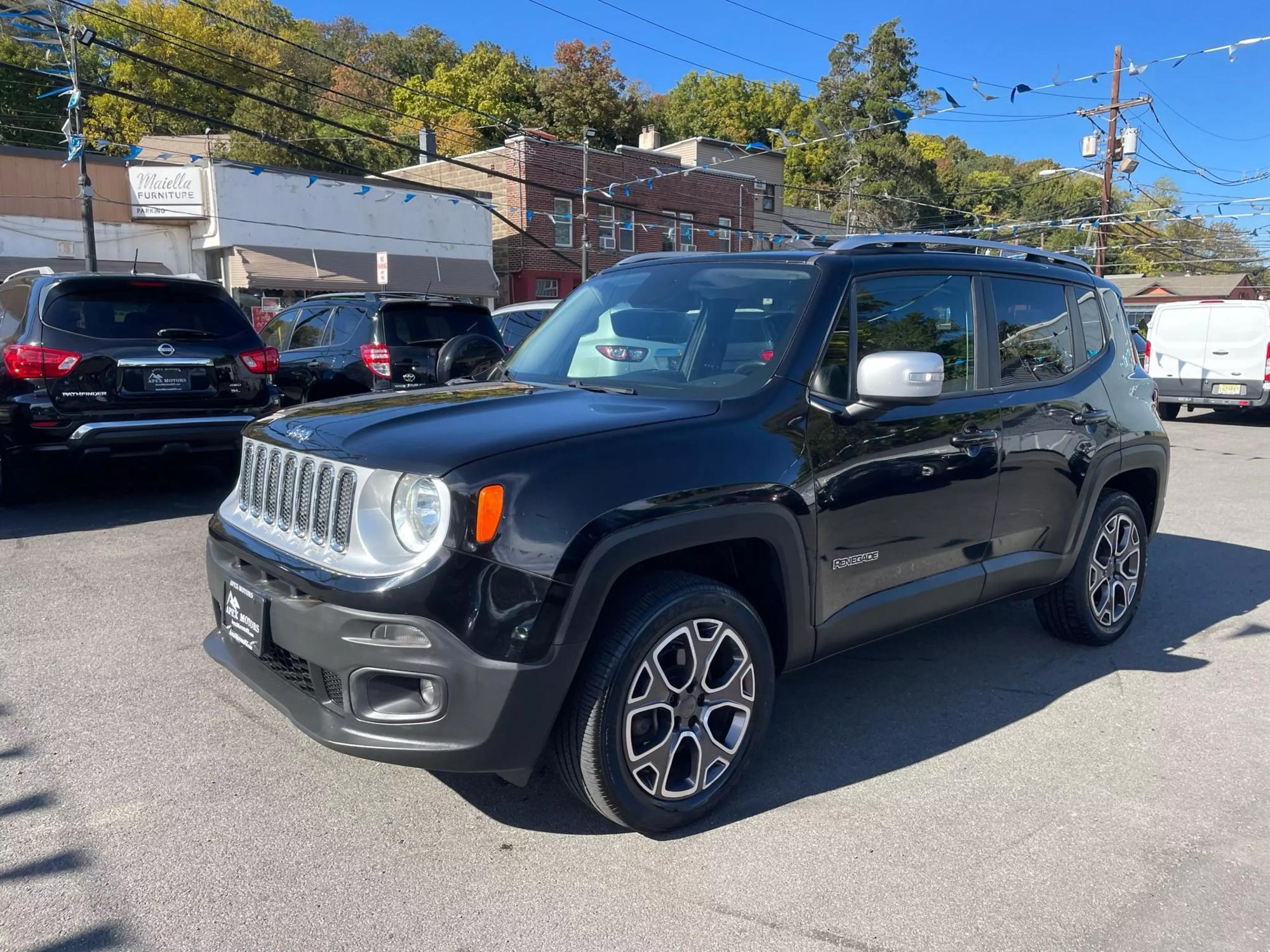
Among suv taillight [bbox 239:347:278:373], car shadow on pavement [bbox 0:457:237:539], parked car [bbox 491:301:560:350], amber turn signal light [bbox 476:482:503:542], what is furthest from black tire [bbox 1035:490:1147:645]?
parked car [bbox 491:301:560:350]

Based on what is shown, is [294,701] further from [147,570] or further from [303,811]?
[147,570]

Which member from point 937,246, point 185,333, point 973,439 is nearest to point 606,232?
point 185,333

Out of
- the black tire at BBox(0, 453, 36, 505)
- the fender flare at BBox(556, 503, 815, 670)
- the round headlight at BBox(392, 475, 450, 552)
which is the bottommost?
the black tire at BBox(0, 453, 36, 505)

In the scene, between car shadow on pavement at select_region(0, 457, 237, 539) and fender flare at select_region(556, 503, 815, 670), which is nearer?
fender flare at select_region(556, 503, 815, 670)

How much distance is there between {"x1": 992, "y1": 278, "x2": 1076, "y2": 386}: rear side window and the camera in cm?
426

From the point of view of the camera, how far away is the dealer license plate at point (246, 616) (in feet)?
9.80

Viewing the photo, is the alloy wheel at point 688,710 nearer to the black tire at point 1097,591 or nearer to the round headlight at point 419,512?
the round headlight at point 419,512

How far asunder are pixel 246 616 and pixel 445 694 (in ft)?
2.94

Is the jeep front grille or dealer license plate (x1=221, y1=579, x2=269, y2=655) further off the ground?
the jeep front grille

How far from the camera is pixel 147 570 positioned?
5887 mm

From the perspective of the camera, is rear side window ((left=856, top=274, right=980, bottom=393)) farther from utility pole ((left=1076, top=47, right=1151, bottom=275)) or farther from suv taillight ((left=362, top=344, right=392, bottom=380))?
utility pole ((left=1076, top=47, right=1151, bottom=275))

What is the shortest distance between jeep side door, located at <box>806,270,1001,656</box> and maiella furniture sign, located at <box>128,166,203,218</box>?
79.6ft

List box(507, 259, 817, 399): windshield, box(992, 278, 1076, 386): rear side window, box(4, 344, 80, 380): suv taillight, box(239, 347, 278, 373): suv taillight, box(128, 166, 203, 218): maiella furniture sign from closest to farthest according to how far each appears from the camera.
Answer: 1. box(507, 259, 817, 399): windshield
2. box(992, 278, 1076, 386): rear side window
3. box(4, 344, 80, 380): suv taillight
4. box(239, 347, 278, 373): suv taillight
5. box(128, 166, 203, 218): maiella furniture sign

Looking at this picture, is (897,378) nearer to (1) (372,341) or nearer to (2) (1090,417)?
(2) (1090,417)
